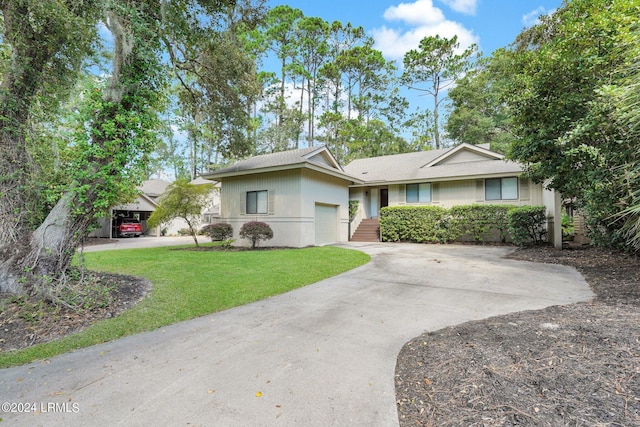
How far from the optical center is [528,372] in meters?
2.38

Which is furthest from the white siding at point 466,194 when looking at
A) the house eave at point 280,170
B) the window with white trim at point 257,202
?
the window with white trim at point 257,202

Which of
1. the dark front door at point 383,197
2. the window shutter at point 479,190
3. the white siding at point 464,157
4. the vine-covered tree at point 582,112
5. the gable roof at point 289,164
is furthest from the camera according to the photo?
the dark front door at point 383,197

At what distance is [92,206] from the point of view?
4758 mm

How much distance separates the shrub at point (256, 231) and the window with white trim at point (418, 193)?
28.8 ft

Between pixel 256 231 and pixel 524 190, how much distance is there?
501 inches

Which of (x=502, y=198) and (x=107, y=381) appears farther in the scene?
(x=502, y=198)

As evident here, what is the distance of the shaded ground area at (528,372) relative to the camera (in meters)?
1.94

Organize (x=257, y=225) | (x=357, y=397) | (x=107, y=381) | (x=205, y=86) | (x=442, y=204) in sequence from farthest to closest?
1. (x=442, y=204)
2. (x=257, y=225)
3. (x=205, y=86)
4. (x=107, y=381)
5. (x=357, y=397)

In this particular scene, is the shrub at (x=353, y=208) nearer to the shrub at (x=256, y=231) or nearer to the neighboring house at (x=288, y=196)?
the neighboring house at (x=288, y=196)

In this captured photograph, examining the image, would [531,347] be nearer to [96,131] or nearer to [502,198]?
[96,131]

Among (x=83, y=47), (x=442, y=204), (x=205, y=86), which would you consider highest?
(x=205, y=86)

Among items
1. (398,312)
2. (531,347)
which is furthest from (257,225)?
(531,347)

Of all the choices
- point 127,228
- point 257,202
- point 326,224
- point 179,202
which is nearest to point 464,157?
point 326,224

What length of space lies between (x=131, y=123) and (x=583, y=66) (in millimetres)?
9673
